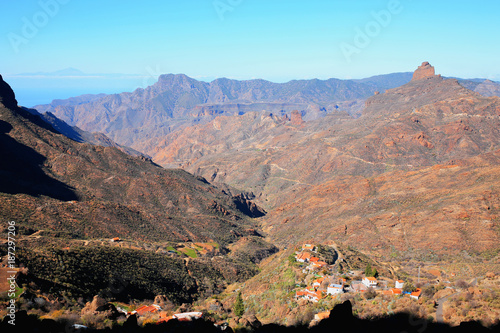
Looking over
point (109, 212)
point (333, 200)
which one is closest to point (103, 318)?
point (109, 212)

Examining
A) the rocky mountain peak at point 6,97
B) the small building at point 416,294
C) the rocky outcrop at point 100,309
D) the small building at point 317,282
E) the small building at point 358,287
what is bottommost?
the small building at point 317,282

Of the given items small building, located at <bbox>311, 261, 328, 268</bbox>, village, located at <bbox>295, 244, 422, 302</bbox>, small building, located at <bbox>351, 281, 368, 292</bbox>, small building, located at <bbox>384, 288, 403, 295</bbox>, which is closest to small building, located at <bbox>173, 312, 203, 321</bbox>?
village, located at <bbox>295, 244, 422, 302</bbox>

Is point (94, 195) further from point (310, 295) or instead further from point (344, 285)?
point (344, 285)

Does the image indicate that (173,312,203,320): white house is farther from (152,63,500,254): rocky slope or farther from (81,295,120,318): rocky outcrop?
(152,63,500,254): rocky slope

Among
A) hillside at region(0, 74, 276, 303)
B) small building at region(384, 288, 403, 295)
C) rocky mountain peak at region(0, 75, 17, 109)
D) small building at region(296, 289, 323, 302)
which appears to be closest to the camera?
small building at region(384, 288, 403, 295)

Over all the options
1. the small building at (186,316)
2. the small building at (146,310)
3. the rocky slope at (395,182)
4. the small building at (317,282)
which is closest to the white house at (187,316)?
the small building at (186,316)

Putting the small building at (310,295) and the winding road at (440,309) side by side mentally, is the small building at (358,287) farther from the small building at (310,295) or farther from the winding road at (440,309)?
the winding road at (440,309)

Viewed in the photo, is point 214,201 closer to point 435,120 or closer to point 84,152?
point 84,152
